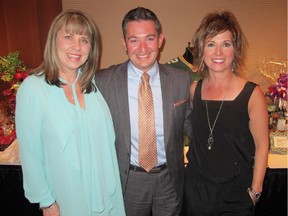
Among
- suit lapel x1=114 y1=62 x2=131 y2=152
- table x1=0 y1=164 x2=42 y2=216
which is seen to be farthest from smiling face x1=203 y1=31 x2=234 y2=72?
table x1=0 y1=164 x2=42 y2=216

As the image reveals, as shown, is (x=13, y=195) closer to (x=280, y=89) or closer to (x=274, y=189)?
(x=274, y=189)

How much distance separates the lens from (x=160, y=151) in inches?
68.2

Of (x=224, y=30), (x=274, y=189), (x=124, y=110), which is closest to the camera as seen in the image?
(x=224, y=30)

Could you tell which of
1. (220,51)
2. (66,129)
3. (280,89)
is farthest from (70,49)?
(280,89)

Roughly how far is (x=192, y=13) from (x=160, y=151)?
2083 mm

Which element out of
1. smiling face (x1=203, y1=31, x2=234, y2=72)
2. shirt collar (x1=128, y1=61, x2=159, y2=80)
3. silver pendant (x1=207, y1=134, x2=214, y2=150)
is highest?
smiling face (x1=203, y1=31, x2=234, y2=72)

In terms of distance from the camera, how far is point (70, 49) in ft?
4.55

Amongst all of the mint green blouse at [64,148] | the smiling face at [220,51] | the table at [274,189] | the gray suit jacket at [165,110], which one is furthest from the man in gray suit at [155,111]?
the table at [274,189]

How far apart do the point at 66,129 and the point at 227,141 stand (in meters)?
0.91

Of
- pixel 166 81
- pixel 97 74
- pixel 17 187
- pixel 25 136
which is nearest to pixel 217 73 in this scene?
pixel 166 81

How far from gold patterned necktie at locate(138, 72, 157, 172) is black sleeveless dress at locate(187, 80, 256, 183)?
0.92 ft

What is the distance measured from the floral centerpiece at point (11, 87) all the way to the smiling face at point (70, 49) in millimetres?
977

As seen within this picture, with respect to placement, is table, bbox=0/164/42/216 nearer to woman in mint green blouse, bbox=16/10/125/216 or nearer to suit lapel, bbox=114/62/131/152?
woman in mint green blouse, bbox=16/10/125/216

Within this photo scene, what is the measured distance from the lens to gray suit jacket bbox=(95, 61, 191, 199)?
165 centimetres
